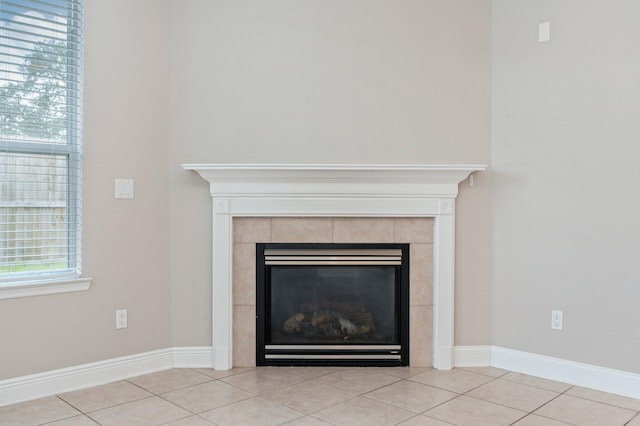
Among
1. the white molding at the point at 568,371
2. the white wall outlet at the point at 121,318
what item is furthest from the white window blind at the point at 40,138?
the white molding at the point at 568,371

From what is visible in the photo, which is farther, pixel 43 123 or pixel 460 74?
pixel 460 74

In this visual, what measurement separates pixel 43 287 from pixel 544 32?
336cm

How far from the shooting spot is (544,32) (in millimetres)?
3314

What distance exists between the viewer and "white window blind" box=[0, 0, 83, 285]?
2848mm

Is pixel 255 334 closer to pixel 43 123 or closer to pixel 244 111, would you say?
pixel 244 111

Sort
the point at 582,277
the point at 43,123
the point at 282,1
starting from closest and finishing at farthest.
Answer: the point at 43,123, the point at 582,277, the point at 282,1

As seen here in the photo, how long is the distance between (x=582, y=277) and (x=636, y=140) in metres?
0.85

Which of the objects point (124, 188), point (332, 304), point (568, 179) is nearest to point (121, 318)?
point (124, 188)

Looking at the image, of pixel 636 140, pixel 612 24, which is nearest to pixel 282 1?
pixel 612 24

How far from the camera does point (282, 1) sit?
346 cm

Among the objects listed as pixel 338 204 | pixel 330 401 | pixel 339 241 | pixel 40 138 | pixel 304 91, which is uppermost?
pixel 304 91

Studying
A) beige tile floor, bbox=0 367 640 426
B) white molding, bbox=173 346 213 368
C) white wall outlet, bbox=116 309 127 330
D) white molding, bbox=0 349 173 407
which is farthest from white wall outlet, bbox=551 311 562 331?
white wall outlet, bbox=116 309 127 330

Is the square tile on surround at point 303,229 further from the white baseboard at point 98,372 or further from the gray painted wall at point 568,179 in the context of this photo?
the gray painted wall at point 568,179

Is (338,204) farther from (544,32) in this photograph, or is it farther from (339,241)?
(544,32)
